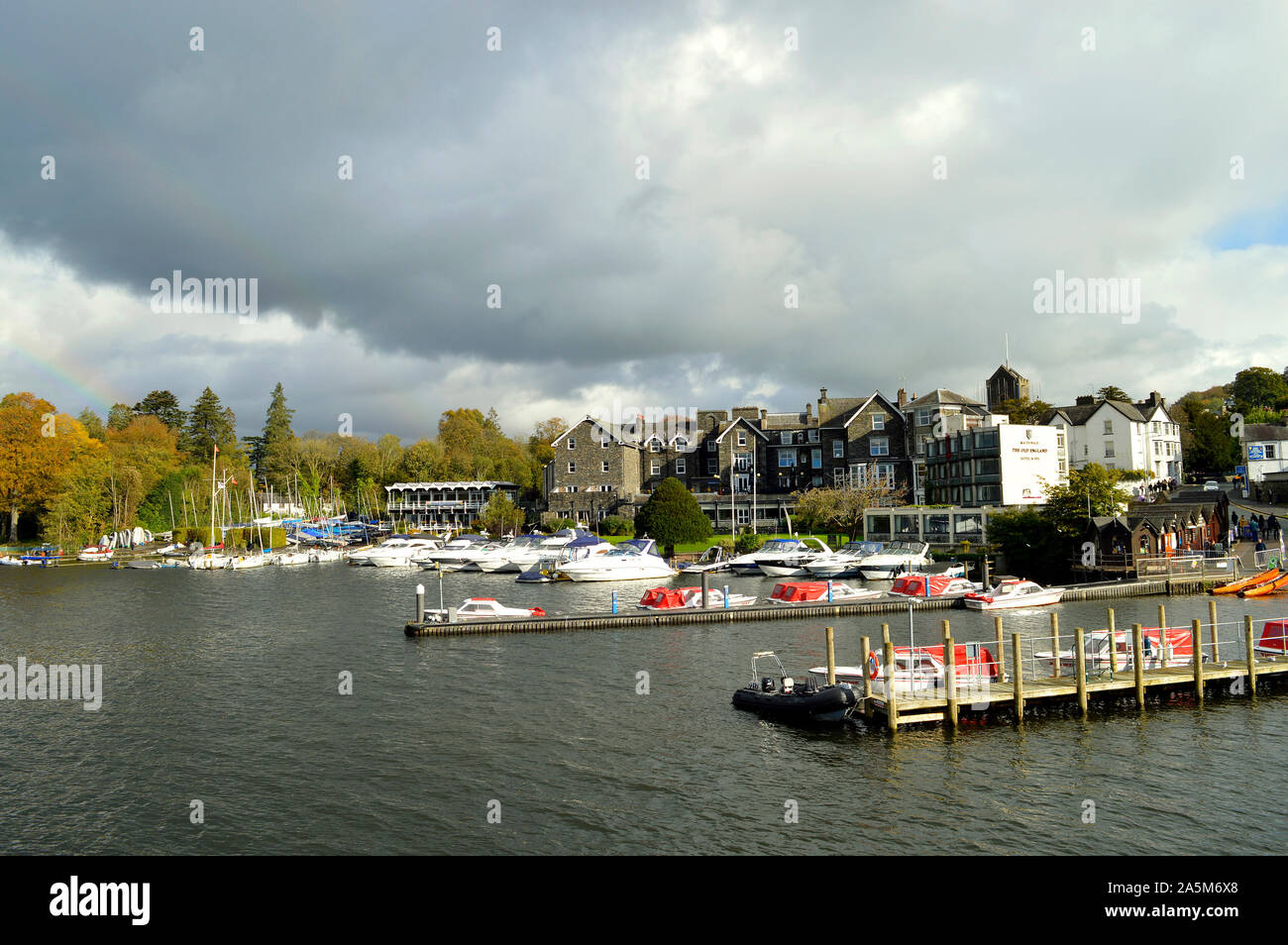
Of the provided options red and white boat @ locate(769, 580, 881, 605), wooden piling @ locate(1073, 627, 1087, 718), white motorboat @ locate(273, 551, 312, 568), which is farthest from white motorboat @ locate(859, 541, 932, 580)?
white motorboat @ locate(273, 551, 312, 568)

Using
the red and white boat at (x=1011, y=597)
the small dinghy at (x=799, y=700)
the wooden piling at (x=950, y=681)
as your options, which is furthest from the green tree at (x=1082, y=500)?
the small dinghy at (x=799, y=700)

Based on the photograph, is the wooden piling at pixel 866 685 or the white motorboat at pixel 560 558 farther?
the white motorboat at pixel 560 558

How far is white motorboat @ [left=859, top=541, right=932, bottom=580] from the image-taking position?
197 feet

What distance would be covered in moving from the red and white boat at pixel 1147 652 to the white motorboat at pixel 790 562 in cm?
3470

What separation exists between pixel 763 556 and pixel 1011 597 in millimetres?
23185

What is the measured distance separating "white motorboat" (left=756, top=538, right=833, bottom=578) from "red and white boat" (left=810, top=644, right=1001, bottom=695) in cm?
3688

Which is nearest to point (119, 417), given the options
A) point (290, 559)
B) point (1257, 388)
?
point (290, 559)

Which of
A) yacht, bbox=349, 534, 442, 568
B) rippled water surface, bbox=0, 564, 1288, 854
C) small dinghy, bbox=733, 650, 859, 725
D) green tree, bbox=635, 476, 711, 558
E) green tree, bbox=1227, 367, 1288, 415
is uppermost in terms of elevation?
green tree, bbox=1227, 367, 1288, 415

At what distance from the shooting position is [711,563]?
69250 mm

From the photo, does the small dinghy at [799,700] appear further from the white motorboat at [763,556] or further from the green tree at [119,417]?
the green tree at [119,417]

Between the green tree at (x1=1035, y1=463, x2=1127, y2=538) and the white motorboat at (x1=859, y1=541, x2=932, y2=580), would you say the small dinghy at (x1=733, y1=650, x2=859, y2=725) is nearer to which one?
the white motorboat at (x1=859, y1=541, x2=932, y2=580)

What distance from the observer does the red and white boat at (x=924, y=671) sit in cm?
2384

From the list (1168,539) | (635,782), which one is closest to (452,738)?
(635,782)
